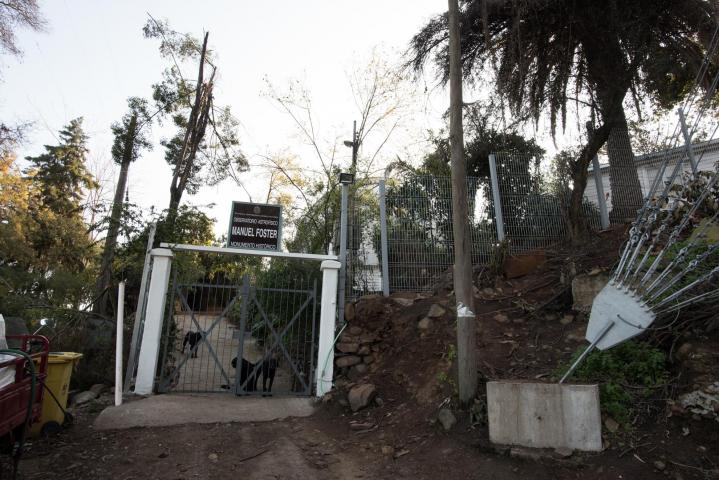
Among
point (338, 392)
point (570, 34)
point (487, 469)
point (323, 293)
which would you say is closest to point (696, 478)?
point (487, 469)

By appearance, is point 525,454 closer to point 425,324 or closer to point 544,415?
point 544,415

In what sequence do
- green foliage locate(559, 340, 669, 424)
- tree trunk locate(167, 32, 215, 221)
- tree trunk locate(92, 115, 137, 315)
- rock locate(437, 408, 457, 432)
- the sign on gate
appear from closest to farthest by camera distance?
green foliage locate(559, 340, 669, 424), rock locate(437, 408, 457, 432), the sign on gate, tree trunk locate(92, 115, 137, 315), tree trunk locate(167, 32, 215, 221)

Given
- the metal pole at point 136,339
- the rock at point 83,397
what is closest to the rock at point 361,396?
the metal pole at point 136,339

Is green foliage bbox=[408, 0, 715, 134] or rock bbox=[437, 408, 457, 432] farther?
green foliage bbox=[408, 0, 715, 134]

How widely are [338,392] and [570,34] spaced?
8622 millimetres

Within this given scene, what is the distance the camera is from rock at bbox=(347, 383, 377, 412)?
6.04 m

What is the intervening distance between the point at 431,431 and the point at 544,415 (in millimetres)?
1315

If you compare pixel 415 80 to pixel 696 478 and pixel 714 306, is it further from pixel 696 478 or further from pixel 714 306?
pixel 696 478

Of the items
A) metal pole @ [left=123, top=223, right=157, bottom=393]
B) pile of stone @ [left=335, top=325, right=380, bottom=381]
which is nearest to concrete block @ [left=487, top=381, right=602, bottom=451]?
pile of stone @ [left=335, top=325, right=380, bottom=381]

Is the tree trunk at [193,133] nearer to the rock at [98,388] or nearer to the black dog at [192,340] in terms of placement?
the black dog at [192,340]

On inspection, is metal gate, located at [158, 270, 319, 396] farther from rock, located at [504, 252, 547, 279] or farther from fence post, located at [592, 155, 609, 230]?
fence post, located at [592, 155, 609, 230]

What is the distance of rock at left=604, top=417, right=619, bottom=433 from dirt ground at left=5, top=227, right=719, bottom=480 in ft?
0.13

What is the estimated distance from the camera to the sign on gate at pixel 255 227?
7.68 m

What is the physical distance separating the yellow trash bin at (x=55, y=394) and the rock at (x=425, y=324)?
483 centimetres
